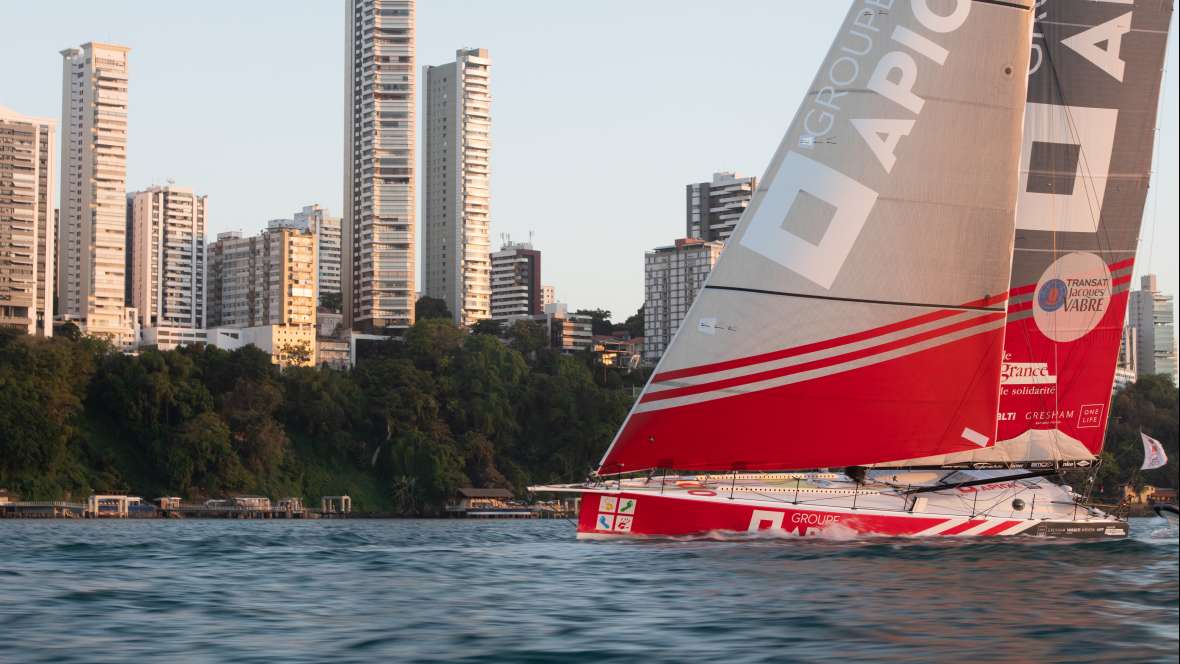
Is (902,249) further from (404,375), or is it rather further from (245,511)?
(404,375)

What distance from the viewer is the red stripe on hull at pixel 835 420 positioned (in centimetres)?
2548

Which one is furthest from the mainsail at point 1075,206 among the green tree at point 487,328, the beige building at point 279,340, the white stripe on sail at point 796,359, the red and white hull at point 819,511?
the green tree at point 487,328

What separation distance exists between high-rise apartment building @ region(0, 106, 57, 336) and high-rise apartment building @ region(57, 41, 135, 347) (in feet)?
60.0

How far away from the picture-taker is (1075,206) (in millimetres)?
28609

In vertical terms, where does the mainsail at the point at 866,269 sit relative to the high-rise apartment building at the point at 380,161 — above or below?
below

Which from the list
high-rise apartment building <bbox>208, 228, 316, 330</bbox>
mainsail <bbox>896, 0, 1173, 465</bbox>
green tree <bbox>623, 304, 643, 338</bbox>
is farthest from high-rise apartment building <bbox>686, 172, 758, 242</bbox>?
mainsail <bbox>896, 0, 1173, 465</bbox>

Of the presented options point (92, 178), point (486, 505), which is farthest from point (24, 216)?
point (486, 505)

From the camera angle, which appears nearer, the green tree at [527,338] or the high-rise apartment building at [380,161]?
the green tree at [527,338]

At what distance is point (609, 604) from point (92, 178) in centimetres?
14371

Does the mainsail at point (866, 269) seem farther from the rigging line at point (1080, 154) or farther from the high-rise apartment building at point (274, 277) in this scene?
the high-rise apartment building at point (274, 277)

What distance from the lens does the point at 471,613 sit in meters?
14.4

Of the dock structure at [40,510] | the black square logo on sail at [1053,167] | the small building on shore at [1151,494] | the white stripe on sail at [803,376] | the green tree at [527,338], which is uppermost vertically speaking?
the black square logo on sail at [1053,167]

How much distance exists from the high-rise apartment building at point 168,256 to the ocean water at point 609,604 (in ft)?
487

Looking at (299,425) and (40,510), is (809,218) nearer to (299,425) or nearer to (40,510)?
(40,510)
